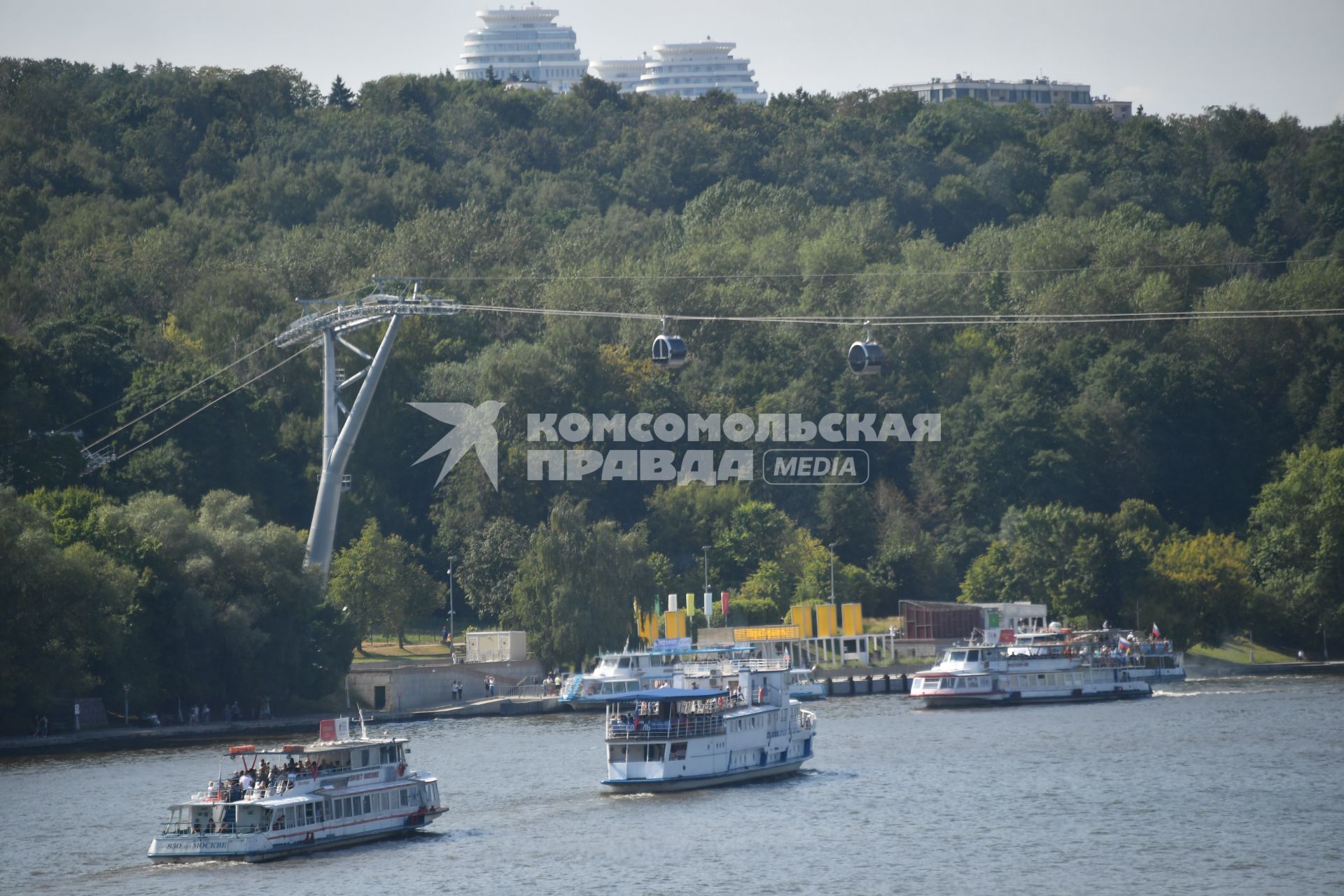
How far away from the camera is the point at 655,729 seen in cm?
5556

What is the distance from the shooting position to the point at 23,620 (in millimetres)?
65500

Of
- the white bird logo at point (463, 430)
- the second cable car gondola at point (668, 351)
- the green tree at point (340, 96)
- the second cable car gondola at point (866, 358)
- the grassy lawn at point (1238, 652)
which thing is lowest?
the grassy lawn at point (1238, 652)

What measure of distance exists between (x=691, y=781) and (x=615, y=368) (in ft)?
185

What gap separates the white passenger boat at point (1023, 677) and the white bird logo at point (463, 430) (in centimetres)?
2921

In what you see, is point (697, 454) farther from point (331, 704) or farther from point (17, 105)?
point (17, 105)

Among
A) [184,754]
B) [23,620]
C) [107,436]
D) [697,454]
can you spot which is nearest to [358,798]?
[184,754]

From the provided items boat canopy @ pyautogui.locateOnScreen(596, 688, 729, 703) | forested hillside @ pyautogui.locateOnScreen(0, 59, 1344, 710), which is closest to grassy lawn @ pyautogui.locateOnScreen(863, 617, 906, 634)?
forested hillside @ pyautogui.locateOnScreen(0, 59, 1344, 710)

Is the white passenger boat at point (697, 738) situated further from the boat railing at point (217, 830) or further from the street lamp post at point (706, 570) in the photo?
the street lamp post at point (706, 570)

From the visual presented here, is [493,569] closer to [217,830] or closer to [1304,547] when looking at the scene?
[1304,547]

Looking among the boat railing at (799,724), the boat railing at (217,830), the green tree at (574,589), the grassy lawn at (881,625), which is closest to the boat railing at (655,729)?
the boat railing at (799,724)

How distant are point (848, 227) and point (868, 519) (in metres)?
33.3

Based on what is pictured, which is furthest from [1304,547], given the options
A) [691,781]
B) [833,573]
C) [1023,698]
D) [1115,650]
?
[691,781]

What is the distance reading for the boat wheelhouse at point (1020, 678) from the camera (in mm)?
83500

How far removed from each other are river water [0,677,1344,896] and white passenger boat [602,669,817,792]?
748 mm
